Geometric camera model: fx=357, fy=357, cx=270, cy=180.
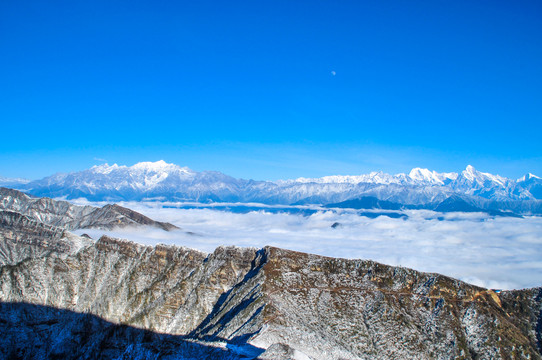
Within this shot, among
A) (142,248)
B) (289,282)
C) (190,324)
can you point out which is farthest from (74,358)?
(289,282)

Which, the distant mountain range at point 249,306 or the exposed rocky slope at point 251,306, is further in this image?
the exposed rocky slope at point 251,306

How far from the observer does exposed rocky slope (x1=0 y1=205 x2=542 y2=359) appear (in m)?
117

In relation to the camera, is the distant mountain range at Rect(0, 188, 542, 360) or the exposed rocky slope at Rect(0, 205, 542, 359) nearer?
the distant mountain range at Rect(0, 188, 542, 360)

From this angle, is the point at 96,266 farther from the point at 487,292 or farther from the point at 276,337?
the point at 487,292

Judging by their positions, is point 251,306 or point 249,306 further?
point 249,306

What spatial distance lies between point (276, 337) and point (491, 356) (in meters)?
71.2

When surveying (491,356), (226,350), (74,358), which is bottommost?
(74,358)

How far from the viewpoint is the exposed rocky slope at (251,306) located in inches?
4592

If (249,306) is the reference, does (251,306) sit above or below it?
above

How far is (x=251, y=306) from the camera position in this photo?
420 feet

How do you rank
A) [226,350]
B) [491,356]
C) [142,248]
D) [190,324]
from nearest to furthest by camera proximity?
1. [226,350]
2. [491,356]
3. [190,324]
4. [142,248]

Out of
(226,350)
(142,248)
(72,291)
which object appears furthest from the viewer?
(142,248)

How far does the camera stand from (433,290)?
137 m

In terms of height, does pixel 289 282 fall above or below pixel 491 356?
above
